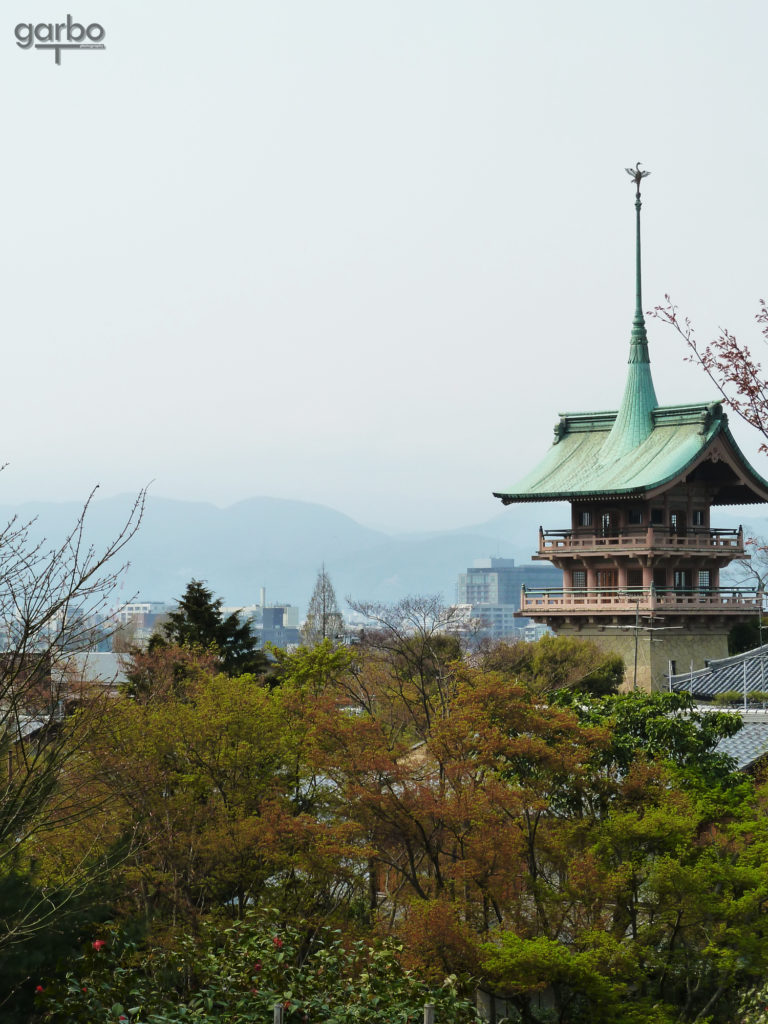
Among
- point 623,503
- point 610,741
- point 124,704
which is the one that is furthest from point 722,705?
point 124,704

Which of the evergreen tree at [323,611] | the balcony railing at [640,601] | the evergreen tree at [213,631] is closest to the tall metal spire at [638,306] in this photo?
the balcony railing at [640,601]

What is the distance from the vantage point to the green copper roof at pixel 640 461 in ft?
155

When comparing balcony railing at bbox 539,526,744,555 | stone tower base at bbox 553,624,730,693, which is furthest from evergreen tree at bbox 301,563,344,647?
stone tower base at bbox 553,624,730,693

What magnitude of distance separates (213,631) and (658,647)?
63.3ft

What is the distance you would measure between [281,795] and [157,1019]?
7218 millimetres

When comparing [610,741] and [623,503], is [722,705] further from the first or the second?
[610,741]

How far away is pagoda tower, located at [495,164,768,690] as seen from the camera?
47.4 metres

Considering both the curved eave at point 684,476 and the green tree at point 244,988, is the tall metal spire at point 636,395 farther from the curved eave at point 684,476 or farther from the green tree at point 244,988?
the green tree at point 244,988

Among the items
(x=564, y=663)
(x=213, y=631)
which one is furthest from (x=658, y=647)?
(x=213, y=631)

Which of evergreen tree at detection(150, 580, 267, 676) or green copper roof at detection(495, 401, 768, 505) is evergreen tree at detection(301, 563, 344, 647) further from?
evergreen tree at detection(150, 580, 267, 676)

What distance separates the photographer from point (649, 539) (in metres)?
46.9

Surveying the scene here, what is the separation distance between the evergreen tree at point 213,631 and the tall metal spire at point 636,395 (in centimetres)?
1994

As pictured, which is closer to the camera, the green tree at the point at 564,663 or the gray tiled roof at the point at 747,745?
the gray tiled roof at the point at 747,745

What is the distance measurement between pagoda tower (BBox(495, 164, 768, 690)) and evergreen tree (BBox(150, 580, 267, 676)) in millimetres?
14805
